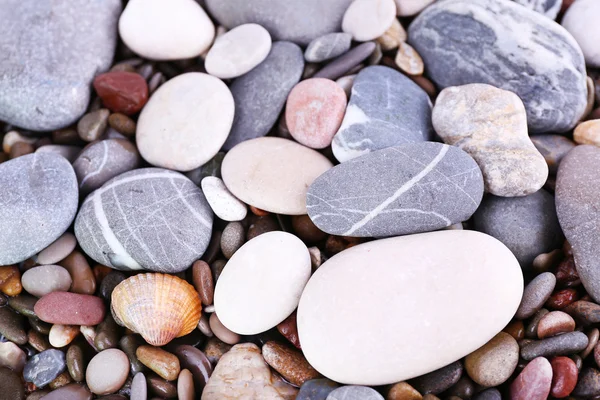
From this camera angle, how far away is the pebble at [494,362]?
→ 3.60ft

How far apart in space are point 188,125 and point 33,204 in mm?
443

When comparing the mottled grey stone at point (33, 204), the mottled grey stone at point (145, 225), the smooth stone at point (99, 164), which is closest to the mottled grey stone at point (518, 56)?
the mottled grey stone at point (145, 225)

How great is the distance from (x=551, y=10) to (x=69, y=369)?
1.67 m

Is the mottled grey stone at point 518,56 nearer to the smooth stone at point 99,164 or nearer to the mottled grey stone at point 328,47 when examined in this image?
the mottled grey stone at point 328,47

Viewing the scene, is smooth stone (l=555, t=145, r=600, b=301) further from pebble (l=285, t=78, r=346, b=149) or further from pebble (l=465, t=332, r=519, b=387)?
pebble (l=285, t=78, r=346, b=149)

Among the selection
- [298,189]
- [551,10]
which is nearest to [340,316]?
[298,189]

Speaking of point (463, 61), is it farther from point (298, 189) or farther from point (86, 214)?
point (86, 214)

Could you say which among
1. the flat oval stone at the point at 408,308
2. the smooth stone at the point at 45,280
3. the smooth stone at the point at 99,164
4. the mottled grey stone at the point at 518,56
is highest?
the mottled grey stone at the point at 518,56

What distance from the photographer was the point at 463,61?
4.72 ft

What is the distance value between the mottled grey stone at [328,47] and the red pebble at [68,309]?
897 millimetres

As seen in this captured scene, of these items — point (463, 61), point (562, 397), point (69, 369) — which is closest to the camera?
point (562, 397)

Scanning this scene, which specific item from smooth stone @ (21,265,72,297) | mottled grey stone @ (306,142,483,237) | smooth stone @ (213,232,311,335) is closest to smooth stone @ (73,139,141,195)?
smooth stone @ (21,265,72,297)

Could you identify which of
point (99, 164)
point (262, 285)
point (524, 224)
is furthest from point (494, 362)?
point (99, 164)

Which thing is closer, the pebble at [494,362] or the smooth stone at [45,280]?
the pebble at [494,362]
